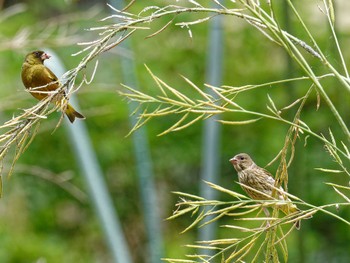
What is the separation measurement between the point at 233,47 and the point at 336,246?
158 cm

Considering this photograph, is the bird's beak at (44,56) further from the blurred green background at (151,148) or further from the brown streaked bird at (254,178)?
the blurred green background at (151,148)

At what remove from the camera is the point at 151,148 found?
6.80 metres

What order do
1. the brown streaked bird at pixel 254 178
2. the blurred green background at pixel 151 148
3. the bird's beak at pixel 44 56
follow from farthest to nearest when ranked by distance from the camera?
the blurred green background at pixel 151 148, the bird's beak at pixel 44 56, the brown streaked bird at pixel 254 178

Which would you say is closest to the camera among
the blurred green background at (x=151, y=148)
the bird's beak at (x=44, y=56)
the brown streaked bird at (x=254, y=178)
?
the brown streaked bird at (x=254, y=178)

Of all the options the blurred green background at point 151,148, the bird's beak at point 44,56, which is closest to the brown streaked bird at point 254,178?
the bird's beak at point 44,56

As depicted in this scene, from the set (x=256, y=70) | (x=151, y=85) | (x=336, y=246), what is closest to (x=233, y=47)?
(x=256, y=70)

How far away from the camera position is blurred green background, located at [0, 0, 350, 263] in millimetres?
6297

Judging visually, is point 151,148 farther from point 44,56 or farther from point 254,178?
point 254,178

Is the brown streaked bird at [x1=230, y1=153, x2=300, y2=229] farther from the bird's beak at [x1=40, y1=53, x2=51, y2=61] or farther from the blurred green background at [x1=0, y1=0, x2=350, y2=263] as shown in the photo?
the blurred green background at [x1=0, y1=0, x2=350, y2=263]

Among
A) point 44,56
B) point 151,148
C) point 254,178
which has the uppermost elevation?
point 44,56

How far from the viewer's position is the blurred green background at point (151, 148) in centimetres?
630

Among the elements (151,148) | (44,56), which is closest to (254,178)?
(44,56)

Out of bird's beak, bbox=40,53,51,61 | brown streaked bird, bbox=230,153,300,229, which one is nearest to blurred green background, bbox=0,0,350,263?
bird's beak, bbox=40,53,51,61

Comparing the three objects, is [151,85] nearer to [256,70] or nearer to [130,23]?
[256,70]
